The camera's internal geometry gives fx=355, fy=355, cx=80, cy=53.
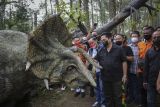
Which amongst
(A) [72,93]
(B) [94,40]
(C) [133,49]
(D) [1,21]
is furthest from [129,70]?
(D) [1,21]

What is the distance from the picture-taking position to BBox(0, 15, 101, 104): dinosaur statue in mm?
4758

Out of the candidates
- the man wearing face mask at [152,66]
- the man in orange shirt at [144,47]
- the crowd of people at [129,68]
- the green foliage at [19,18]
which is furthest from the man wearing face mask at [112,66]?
the green foliage at [19,18]

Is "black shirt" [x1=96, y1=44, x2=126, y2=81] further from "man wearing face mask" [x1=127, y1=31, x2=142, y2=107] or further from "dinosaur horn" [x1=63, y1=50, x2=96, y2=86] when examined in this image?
"dinosaur horn" [x1=63, y1=50, x2=96, y2=86]

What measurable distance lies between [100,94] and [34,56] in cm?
474

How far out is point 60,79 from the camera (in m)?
4.78

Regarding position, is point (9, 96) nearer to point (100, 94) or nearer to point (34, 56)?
point (34, 56)

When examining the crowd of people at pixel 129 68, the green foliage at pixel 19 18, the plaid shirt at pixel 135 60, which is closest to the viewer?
the crowd of people at pixel 129 68

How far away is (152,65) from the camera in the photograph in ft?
23.4

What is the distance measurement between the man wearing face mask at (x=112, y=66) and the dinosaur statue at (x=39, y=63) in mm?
2741

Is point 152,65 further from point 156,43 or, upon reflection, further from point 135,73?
point 135,73

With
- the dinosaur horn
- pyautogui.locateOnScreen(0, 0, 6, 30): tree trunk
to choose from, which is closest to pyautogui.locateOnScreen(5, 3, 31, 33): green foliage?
pyautogui.locateOnScreen(0, 0, 6, 30): tree trunk

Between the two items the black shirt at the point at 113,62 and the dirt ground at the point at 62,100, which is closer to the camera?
the black shirt at the point at 113,62

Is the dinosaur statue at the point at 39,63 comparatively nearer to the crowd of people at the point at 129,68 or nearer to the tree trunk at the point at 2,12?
the crowd of people at the point at 129,68

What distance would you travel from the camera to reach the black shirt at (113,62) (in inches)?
301
